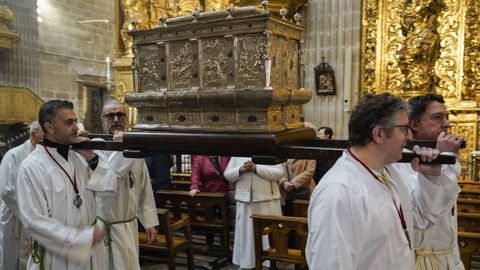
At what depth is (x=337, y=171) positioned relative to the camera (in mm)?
1995

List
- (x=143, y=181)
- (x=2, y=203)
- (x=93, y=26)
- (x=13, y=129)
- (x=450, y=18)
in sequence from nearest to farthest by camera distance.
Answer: (x=143, y=181), (x=2, y=203), (x=450, y=18), (x=13, y=129), (x=93, y=26)

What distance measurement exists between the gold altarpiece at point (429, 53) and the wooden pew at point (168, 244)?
5.84m

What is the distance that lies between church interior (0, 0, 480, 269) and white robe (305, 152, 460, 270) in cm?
52

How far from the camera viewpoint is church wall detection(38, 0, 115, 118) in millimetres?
14812

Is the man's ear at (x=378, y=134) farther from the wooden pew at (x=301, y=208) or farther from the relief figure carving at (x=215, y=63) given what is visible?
the wooden pew at (x=301, y=208)

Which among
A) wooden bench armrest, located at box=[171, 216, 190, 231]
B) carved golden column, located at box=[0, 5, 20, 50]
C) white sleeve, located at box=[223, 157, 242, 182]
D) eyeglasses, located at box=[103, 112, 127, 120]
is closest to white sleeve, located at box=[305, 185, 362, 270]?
eyeglasses, located at box=[103, 112, 127, 120]

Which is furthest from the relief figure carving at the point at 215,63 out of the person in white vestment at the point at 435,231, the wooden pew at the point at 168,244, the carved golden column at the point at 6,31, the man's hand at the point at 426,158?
the carved golden column at the point at 6,31

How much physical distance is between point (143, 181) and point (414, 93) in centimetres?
680

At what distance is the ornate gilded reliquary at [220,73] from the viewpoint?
2312 millimetres

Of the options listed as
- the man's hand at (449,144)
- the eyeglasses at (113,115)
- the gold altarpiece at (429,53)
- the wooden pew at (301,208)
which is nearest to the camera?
the man's hand at (449,144)

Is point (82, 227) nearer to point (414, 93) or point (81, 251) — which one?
point (81, 251)

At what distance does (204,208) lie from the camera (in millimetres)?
5781

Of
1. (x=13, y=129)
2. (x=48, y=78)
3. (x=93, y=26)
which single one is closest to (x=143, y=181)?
(x=13, y=129)

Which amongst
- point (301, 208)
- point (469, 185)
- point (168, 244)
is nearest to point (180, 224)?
point (168, 244)
